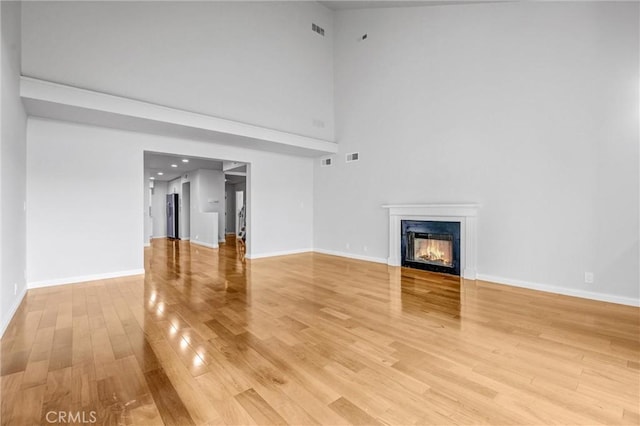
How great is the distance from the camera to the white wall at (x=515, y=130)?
12.2ft

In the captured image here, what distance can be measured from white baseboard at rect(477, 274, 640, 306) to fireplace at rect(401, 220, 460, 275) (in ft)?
1.82

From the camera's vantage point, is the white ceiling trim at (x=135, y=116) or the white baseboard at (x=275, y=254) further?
the white baseboard at (x=275, y=254)

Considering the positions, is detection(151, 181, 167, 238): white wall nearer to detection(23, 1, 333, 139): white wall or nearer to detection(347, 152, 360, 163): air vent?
detection(23, 1, 333, 139): white wall

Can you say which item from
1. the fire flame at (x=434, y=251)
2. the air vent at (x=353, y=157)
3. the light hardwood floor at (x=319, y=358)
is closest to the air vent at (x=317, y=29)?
the air vent at (x=353, y=157)

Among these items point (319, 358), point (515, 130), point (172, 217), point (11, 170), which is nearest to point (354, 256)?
point (515, 130)

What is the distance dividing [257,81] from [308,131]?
5.21ft

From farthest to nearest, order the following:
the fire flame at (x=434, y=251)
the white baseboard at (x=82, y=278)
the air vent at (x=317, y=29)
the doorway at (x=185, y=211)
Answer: the doorway at (x=185, y=211) < the air vent at (x=317, y=29) < the fire flame at (x=434, y=251) < the white baseboard at (x=82, y=278)

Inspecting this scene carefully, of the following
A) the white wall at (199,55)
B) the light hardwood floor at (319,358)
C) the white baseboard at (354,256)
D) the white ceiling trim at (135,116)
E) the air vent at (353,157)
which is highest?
the white wall at (199,55)

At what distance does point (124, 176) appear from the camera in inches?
202

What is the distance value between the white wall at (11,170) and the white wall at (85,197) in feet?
1.43

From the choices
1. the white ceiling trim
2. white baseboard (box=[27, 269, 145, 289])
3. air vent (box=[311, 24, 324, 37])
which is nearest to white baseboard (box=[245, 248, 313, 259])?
white baseboard (box=[27, 269, 145, 289])

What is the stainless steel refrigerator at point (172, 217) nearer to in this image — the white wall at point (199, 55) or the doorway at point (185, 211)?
the doorway at point (185, 211)

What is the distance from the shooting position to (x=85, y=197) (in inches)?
188

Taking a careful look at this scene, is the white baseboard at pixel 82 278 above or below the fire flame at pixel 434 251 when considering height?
below
